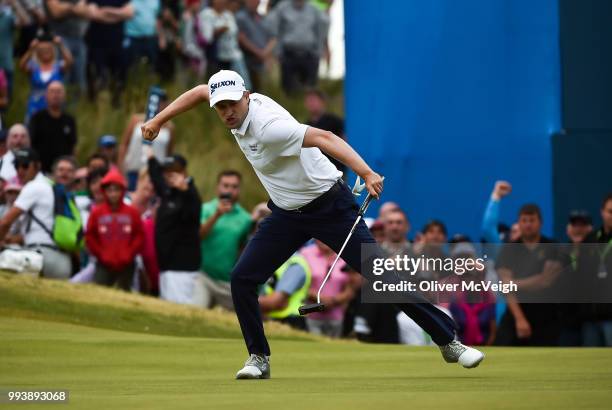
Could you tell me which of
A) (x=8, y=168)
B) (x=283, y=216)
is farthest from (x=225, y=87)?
(x=8, y=168)

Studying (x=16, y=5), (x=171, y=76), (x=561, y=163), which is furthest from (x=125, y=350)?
(x=171, y=76)

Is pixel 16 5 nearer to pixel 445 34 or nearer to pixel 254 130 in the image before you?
pixel 445 34

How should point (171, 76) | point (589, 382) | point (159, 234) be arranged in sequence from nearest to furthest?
point (589, 382) < point (159, 234) < point (171, 76)

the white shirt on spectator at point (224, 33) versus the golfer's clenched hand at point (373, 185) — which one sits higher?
the white shirt on spectator at point (224, 33)

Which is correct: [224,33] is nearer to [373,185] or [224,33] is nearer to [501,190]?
[501,190]

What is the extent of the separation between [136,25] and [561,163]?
7762 mm

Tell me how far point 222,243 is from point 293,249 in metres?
6.49

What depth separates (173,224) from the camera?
16.1m

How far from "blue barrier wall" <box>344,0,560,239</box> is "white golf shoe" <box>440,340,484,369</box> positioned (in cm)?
639

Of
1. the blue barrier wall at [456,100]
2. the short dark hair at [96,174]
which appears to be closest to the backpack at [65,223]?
the short dark hair at [96,174]

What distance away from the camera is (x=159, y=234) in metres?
16.2

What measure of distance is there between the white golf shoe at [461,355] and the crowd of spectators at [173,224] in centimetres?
392

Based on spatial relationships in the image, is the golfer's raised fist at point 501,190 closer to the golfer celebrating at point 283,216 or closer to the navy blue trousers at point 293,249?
the golfer celebrating at point 283,216

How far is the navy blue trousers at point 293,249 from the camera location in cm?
991
